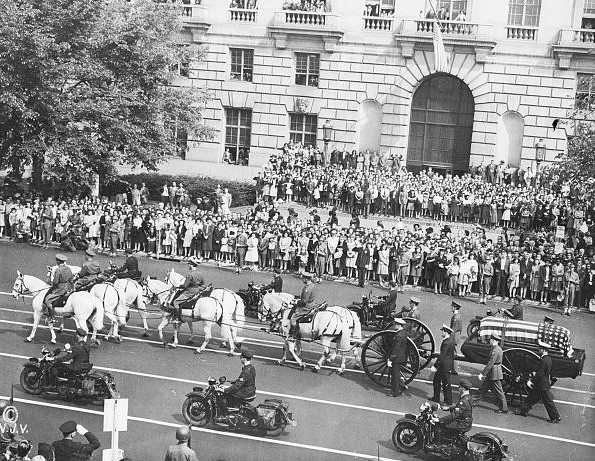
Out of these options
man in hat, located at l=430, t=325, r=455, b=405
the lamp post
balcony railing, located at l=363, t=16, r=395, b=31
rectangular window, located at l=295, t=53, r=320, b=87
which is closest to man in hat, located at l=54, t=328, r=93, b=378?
man in hat, located at l=430, t=325, r=455, b=405

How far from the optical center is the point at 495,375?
57.1 feet

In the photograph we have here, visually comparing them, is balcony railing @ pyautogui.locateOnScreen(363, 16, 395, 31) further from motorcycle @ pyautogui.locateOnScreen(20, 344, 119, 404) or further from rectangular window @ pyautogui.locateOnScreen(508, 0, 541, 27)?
motorcycle @ pyautogui.locateOnScreen(20, 344, 119, 404)

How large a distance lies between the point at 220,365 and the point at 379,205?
18.0 metres

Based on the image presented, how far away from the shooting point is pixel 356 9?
4400 centimetres

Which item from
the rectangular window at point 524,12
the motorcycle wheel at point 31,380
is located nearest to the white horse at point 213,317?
the motorcycle wheel at point 31,380

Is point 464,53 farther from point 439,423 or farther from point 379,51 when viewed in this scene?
point 439,423

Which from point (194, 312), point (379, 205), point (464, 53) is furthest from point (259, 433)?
point (464, 53)

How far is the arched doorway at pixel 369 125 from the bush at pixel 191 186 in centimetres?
749

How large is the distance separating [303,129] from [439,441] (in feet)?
107

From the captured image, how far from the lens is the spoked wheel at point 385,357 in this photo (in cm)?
1808

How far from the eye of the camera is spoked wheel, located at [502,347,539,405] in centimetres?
1778

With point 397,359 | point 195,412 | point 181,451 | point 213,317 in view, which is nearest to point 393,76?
point 213,317

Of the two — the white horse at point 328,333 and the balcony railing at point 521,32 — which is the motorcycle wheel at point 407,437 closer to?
the white horse at point 328,333

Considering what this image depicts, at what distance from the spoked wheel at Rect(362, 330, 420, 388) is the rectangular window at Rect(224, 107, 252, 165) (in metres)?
28.8
